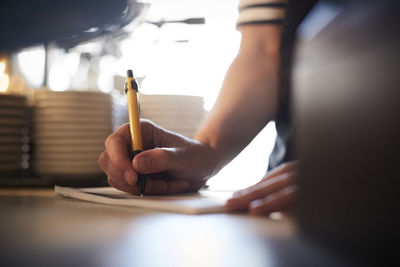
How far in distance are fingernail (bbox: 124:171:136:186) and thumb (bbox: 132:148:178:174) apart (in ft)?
0.06

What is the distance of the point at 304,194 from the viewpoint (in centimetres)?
27

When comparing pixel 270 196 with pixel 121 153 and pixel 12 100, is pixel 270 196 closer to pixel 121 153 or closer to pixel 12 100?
pixel 121 153

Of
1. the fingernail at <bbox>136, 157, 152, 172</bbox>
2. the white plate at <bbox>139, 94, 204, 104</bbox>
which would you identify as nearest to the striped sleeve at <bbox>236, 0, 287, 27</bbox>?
the white plate at <bbox>139, 94, 204, 104</bbox>

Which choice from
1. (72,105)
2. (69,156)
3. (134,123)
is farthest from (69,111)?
(134,123)

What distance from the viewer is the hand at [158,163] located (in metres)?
0.71

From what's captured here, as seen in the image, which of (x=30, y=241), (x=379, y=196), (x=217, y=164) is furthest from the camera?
(x=217, y=164)

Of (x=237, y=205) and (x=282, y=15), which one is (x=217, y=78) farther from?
(x=237, y=205)

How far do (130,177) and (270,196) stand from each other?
12.4 inches

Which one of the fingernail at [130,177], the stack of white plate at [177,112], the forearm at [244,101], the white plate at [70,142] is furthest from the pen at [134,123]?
the stack of white plate at [177,112]

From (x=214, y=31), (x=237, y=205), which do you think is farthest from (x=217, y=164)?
(x=214, y=31)

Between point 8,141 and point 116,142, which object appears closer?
point 116,142

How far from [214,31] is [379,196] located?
2.34m

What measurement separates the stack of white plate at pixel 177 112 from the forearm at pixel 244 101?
0.89ft

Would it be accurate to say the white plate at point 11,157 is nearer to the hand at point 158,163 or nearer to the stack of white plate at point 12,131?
the stack of white plate at point 12,131
